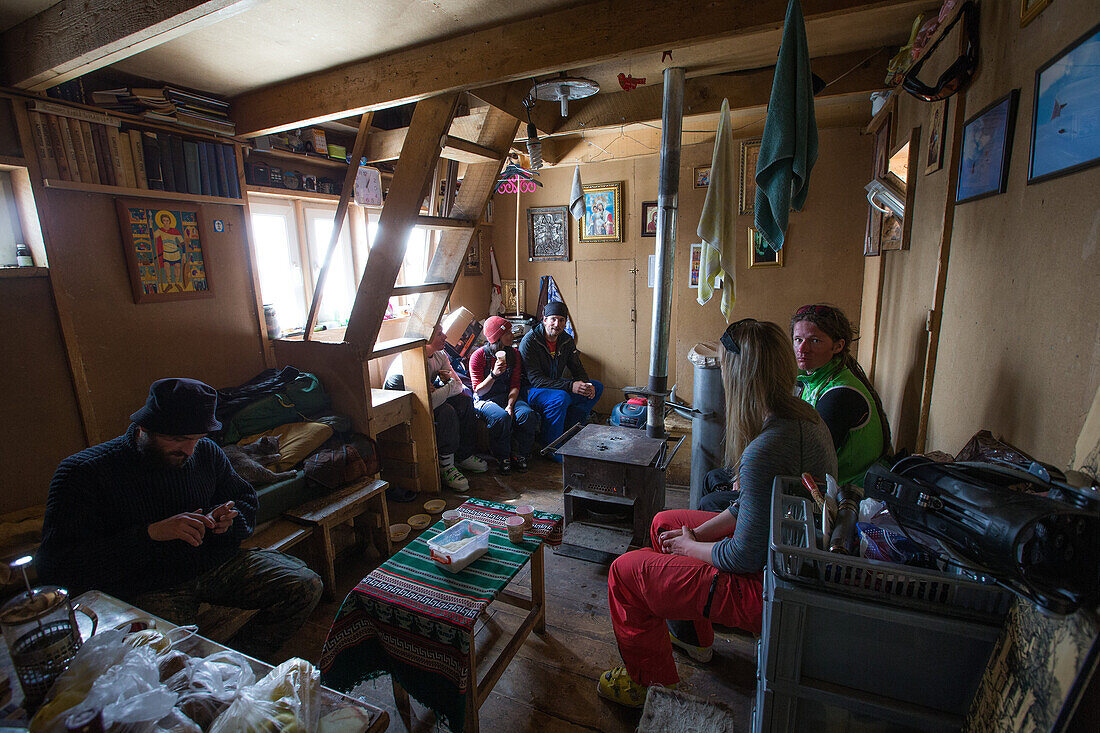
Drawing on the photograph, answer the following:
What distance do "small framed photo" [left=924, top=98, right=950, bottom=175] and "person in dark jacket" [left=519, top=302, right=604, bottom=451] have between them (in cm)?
269

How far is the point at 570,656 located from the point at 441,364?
2550 mm

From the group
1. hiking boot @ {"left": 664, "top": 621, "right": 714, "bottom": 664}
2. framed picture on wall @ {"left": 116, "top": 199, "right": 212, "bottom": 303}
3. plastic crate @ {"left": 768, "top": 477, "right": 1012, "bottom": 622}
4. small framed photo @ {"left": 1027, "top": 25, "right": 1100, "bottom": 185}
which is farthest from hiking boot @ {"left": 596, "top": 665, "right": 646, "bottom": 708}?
framed picture on wall @ {"left": 116, "top": 199, "right": 212, "bottom": 303}

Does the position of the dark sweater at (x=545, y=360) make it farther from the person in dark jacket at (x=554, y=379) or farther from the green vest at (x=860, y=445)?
the green vest at (x=860, y=445)

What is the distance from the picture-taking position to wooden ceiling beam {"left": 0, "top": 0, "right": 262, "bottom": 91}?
168 centimetres

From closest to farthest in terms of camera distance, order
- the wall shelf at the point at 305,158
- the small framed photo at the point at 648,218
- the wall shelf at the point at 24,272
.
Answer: the wall shelf at the point at 24,272 → the wall shelf at the point at 305,158 → the small framed photo at the point at 648,218

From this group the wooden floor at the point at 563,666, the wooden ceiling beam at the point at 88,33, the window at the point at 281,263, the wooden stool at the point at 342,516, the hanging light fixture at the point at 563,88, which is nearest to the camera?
the wooden ceiling beam at the point at 88,33

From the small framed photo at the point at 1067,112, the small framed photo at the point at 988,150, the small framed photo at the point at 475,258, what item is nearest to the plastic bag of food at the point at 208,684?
the small framed photo at the point at 1067,112

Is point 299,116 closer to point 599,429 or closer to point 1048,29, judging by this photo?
point 599,429

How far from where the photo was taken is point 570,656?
215 cm

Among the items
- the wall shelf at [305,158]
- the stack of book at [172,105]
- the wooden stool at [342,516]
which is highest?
the stack of book at [172,105]

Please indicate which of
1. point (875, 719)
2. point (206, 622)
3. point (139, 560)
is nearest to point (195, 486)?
point (139, 560)

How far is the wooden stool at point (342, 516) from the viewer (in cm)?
254

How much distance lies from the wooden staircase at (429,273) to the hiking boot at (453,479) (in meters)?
0.11

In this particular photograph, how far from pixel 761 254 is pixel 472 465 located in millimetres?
3013
